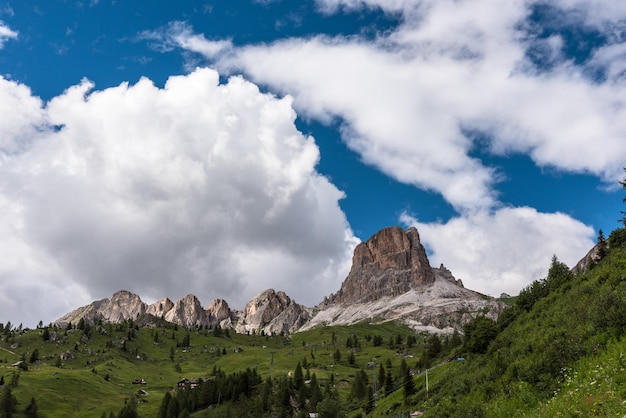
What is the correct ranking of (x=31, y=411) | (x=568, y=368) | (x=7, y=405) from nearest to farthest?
(x=568, y=368) < (x=7, y=405) < (x=31, y=411)

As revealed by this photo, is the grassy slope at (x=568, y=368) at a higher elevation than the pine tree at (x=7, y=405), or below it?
higher

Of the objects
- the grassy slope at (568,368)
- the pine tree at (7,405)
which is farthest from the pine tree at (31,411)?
the grassy slope at (568,368)

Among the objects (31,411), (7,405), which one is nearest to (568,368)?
(7,405)

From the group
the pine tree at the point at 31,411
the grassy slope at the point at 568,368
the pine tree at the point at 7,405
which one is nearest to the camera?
the grassy slope at the point at 568,368

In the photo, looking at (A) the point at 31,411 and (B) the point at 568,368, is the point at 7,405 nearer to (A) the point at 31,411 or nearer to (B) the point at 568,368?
(A) the point at 31,411

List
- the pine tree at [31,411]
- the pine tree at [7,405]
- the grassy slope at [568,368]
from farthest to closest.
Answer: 1. the pine tree at [31,411]
2. the pine tree at [7,405]
3. the grassy slope at [568,368]

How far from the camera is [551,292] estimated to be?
65.9 m

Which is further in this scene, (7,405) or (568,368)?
(7,405)

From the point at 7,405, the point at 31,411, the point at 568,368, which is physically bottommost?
the point at 31,411

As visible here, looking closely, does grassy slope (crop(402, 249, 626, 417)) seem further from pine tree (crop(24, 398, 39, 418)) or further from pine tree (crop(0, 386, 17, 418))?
pine tree (crop(24, 398, 39, 418))

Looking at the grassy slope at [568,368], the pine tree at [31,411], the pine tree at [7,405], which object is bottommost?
the pine tree at [31,411]

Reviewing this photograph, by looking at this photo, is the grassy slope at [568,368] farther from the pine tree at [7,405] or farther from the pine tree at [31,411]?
the pine tree at [31,411]

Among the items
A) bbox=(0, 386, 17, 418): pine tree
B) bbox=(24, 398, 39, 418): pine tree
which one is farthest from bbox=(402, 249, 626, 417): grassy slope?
bbox=(24, 398, 39, 418): pine tree

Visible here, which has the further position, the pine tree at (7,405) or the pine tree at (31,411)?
the pine tree at (31,411)
